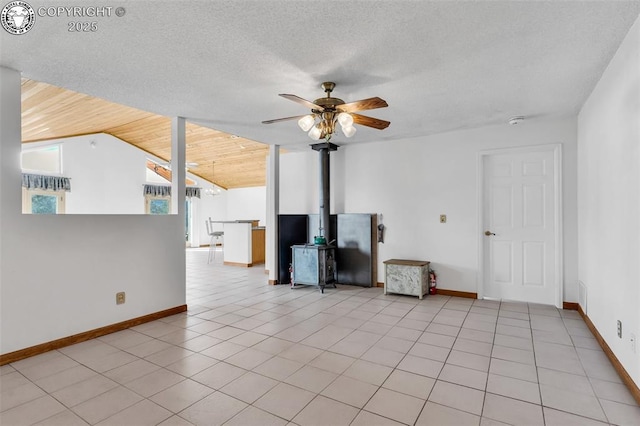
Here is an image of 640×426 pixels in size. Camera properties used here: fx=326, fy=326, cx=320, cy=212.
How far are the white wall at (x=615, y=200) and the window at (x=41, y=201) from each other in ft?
35.5

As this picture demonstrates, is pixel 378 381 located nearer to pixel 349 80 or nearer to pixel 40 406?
pixel 40 406

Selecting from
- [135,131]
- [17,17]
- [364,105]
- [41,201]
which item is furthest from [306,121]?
[41,201]

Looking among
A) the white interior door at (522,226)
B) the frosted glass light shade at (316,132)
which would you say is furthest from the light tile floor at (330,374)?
the frosted glass light shade at (316,132)

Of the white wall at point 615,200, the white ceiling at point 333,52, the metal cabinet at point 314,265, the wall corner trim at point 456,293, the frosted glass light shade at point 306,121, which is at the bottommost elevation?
the wall corner trim at point 456,293

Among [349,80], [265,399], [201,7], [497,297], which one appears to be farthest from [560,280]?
[201,7]

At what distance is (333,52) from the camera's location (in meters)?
2.44

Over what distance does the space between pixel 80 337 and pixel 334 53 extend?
344 cm

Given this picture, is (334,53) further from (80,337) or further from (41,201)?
(41,201)

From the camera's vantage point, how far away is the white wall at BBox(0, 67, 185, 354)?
268 cm

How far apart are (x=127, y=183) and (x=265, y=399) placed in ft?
32.2

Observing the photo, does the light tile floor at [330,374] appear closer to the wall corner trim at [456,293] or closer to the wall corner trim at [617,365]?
the wall corner trim at [617,365]

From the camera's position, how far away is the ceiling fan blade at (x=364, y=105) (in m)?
2.59

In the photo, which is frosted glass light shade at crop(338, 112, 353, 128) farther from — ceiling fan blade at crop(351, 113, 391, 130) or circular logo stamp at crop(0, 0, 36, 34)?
circular logo stamp at crop(0, 0, 36, 34)

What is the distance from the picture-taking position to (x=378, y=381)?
2.33 m
